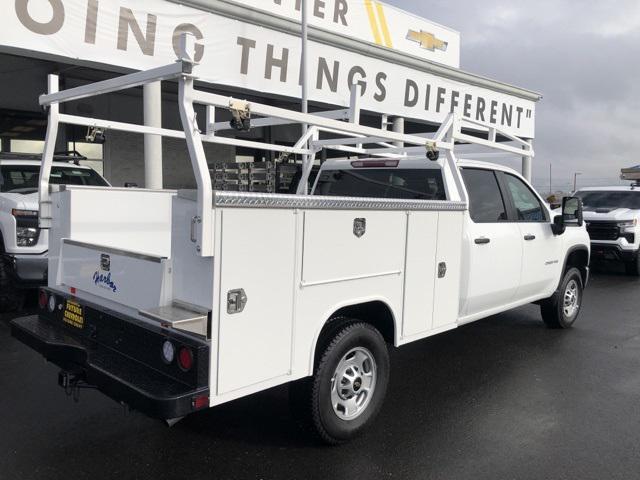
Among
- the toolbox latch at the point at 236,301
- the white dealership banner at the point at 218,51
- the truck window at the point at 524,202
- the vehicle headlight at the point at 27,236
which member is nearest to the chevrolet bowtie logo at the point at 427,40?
the white dealership banner at the point at 218,51

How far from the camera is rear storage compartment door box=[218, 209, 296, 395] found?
283cm

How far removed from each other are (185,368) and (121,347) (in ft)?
2.18

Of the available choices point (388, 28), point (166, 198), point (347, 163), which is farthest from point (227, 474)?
point (388, 28)

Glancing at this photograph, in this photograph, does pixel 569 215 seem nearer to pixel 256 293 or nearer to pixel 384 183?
pixel 384 183

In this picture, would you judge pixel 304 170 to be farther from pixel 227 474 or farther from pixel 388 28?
pixel 388 28

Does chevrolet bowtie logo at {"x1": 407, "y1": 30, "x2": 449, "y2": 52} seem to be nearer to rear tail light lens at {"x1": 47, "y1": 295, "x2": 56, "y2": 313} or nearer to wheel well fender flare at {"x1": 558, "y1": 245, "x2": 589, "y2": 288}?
wheel well fender flare at {"x1": 558, "y1": 245, "x2": 589, "y2": 288}

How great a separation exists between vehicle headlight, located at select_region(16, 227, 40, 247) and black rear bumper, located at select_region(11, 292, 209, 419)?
2.66m

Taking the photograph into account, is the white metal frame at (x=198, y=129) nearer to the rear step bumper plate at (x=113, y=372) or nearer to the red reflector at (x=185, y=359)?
the red reflector at (x=185, y=359)

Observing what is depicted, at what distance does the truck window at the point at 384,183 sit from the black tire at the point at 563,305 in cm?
261

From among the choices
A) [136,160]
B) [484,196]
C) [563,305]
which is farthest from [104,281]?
[136,160]

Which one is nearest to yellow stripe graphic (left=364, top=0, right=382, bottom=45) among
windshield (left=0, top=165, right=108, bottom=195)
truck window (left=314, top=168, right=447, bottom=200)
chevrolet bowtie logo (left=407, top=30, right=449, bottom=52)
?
chevrolet bowtie logo (left=407, top=30, right=449, bottom=52)

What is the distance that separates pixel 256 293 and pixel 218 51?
8.04 meters

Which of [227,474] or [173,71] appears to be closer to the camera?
[173,71]

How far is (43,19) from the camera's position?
7941mm
